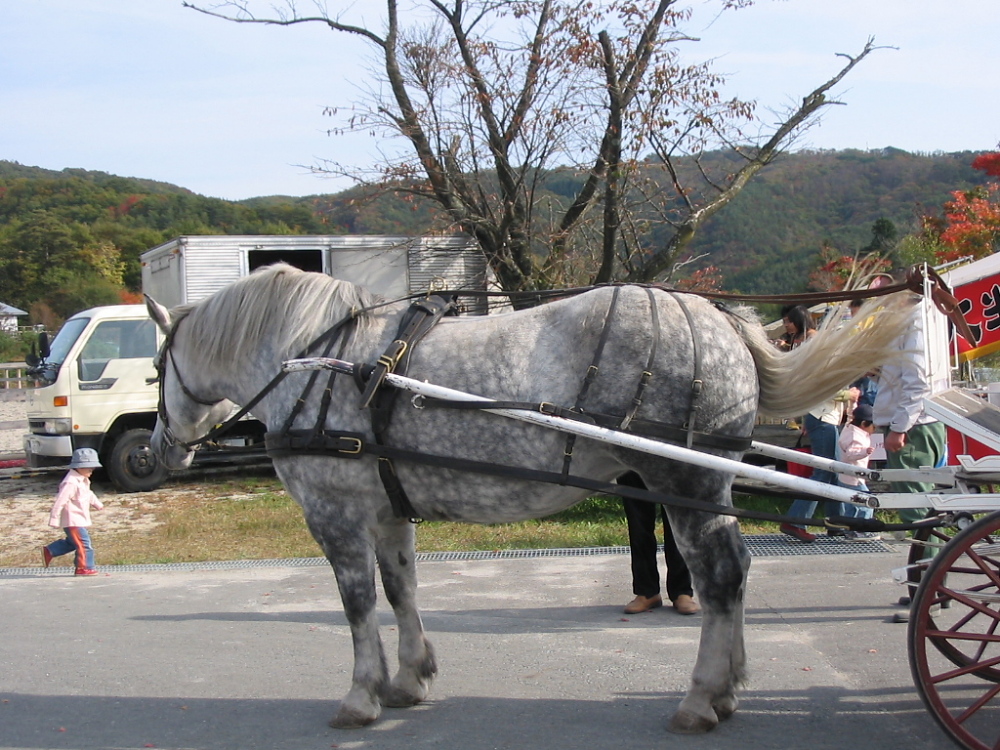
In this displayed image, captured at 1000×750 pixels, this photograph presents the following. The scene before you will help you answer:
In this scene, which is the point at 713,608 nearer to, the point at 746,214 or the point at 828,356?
the point at 828,356

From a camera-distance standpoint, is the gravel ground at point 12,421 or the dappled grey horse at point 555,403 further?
the gravel ground at point 12,421

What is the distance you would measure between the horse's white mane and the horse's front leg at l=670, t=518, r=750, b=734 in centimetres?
186

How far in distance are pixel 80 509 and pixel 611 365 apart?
17.7ft

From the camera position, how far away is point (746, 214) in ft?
142

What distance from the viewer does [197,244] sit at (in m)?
13.6

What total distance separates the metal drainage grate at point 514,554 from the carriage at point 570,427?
288cm

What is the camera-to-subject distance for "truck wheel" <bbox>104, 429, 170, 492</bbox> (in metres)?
11.8

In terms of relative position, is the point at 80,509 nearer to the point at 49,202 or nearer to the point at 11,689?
the point at 11,689

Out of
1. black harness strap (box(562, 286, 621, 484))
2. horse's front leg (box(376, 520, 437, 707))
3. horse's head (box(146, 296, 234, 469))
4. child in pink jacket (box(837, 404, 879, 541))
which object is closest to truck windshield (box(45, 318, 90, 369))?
horse's head (box(146, 296, 234, 469))

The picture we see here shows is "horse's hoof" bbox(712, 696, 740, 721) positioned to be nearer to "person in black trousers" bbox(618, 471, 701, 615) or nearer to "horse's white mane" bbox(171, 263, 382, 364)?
"person in black trousers" bbox(618, 471, 701, 615)

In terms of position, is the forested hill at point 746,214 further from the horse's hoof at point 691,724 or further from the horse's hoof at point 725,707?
the horse's hoof at point 691,724

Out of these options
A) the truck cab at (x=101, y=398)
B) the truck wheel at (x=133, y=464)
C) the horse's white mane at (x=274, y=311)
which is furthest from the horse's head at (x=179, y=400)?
the truck wheel at (x=133, y=464)

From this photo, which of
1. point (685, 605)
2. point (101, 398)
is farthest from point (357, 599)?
point (101, 398)

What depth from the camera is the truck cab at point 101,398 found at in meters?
11.8
